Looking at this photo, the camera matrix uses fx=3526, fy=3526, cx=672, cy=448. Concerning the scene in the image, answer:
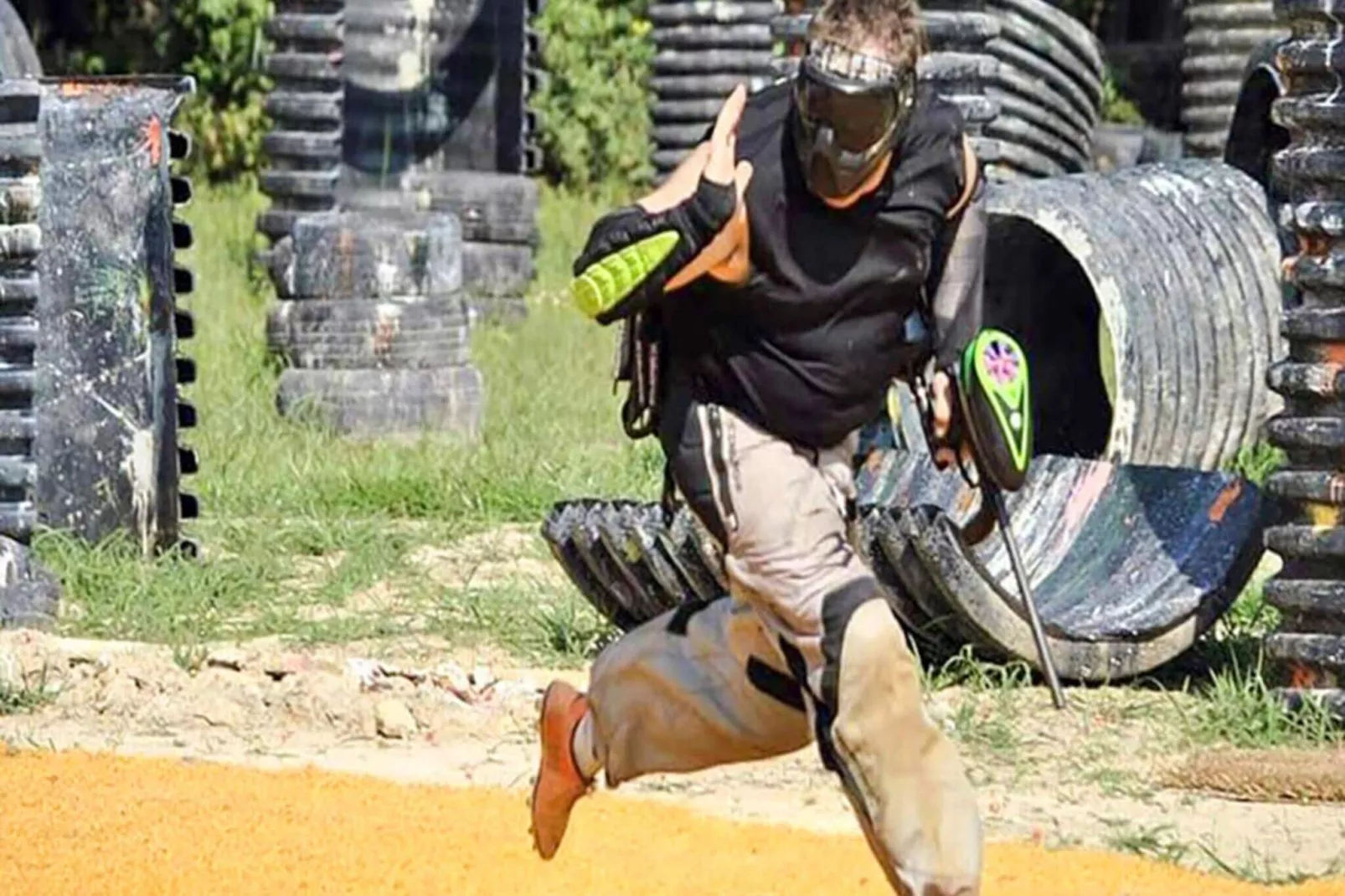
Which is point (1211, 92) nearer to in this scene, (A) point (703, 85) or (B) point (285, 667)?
(A) point (703, 85)

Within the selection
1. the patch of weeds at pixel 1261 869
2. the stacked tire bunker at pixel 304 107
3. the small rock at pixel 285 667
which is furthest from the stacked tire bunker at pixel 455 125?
the patch of weeds at pixel 1261 869

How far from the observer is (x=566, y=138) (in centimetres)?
2108

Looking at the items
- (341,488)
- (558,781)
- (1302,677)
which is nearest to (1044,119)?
(341,488)

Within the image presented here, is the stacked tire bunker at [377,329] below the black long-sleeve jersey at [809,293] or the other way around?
below

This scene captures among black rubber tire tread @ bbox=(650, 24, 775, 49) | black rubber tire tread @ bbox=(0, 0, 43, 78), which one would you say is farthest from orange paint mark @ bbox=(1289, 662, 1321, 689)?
black rubber tire tread @ bbox=(650, 24, 775, 49)

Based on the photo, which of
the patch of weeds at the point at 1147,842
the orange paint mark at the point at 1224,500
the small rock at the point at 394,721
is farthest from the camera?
the orange paint mark at the point at 1224,500

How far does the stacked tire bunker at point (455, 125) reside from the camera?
16109 millimetres

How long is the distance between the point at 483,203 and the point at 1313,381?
8994 millimetres

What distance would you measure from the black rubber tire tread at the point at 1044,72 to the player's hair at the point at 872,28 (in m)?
7.62

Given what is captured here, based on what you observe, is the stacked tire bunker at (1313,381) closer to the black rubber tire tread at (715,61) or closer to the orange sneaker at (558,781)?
the orange sneaker at (558,781)

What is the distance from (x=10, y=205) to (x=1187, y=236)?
423 centimetres

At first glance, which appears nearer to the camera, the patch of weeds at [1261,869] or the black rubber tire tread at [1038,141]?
the patch of weeds at [1261,869]

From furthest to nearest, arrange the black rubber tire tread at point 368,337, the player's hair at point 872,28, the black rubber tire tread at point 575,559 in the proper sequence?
the black rubber tire tread at point 368,337, the black rubber tire tread at point 575,559, the player's hair at point 872,28

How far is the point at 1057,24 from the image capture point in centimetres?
1483
